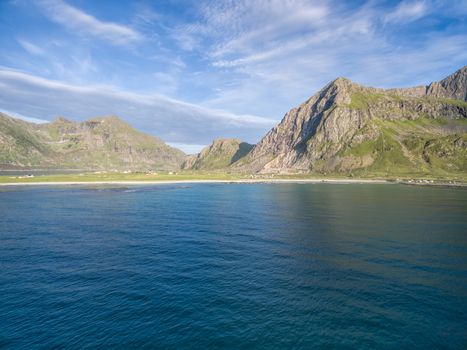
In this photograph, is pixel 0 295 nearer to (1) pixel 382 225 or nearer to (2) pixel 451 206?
(1) pixel 382 225

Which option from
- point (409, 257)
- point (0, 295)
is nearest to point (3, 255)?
point (0, 295)

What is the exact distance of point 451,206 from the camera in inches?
4835

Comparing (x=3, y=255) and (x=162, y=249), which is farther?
(x=162, y=249)

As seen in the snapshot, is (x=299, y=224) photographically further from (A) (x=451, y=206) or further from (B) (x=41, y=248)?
(A) (x=451, y=206)

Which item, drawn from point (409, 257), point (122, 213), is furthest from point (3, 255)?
point (409, 257)

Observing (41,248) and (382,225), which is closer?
(41,248)

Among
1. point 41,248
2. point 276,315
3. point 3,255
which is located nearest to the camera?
point 276,315

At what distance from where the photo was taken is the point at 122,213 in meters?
106

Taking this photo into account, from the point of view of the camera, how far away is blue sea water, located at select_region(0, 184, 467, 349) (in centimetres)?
3081

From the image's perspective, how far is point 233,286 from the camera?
42.7 m

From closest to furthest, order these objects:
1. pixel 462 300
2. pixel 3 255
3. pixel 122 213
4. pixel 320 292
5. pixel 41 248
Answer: pixel 462 300 < pixel 320 292 < pixel 3 255 < pixel 41 248 < pixel 122 213

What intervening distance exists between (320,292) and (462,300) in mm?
18148

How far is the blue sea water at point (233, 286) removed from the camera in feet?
101

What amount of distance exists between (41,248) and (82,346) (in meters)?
40.1
